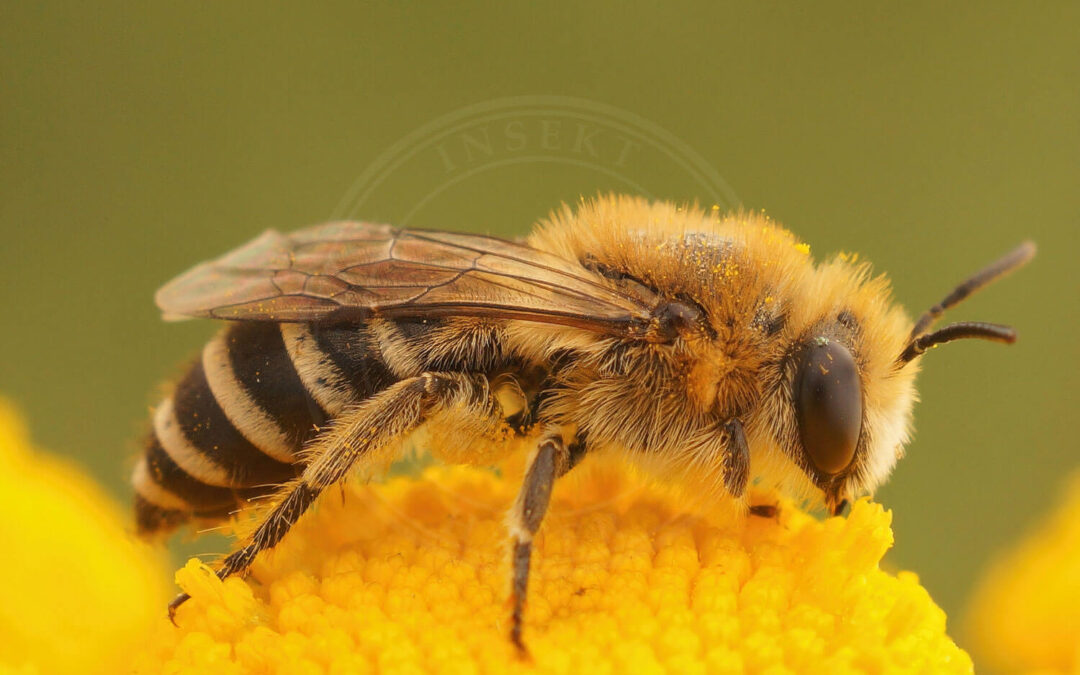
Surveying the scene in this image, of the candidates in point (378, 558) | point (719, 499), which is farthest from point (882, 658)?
point (378, 558)

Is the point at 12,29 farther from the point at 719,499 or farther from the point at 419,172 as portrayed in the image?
the point at 719,499

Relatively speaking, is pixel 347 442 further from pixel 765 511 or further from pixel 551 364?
pixel 765 511

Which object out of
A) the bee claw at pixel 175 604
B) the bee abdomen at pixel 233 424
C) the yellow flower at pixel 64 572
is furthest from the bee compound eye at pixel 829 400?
the yellow flower at pixel 64 572

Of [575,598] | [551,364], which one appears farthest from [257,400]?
[575,598]

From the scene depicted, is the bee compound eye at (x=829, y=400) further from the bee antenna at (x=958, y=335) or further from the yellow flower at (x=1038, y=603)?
the yellow flower at (x=1038, y=603)

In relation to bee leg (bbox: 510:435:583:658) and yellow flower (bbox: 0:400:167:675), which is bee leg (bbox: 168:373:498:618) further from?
yellow flower (bbox: 0:400:167:675)

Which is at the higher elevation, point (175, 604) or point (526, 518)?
point (526, 518)
